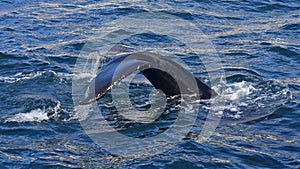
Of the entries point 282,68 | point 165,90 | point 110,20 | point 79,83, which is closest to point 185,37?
point 110,20

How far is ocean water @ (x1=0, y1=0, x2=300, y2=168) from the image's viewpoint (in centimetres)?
766

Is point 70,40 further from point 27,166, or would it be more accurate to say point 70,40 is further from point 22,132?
point 27,166

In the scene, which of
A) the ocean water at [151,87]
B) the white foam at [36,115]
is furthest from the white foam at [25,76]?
the white foam at [36,115]

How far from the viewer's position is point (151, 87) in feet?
34.4

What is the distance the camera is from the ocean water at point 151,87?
25.1 feet

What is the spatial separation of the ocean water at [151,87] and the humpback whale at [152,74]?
31 cm

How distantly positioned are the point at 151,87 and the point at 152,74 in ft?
6.54

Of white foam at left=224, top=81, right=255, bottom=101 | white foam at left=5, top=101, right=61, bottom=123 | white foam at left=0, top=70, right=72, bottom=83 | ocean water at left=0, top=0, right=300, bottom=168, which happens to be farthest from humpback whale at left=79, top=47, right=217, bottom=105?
white foam at left=0, top=70, right=72, bottom=83

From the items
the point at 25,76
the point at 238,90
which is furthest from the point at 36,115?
the point at 238,90

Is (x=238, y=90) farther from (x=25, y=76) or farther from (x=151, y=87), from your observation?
(x=25, y=76)

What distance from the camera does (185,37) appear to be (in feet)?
49.3

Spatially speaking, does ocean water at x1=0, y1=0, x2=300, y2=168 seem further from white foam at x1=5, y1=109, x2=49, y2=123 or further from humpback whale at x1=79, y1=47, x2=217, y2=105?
humpback whale at x1=79, y1=47, x2=217, y2=105

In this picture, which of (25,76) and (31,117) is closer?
(31,117)

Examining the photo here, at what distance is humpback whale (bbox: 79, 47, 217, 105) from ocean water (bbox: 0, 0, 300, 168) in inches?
12.1
